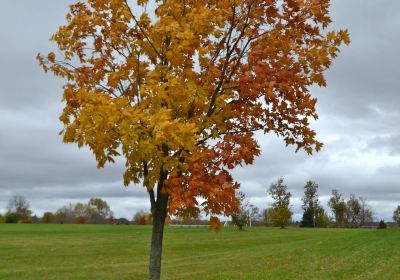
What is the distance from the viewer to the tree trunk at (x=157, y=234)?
9633mm

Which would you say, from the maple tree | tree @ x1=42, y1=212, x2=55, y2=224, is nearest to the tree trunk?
the maple tree

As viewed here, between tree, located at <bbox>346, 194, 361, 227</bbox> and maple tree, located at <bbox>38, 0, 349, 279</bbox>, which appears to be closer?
maple tree, located at <bbox>38, 0, 349, 279</bbox>

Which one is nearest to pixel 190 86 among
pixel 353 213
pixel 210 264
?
pixel 210 264

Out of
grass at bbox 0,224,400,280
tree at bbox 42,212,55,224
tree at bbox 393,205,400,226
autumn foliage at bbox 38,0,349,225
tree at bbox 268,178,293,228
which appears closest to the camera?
autumn foliage at bbox 38,0,349,225

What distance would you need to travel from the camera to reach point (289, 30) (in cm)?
1009

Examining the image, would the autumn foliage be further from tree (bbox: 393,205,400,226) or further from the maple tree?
tree (bbox: 393,205,400,226)

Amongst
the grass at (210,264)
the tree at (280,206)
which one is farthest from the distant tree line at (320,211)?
the grass at (210,264)

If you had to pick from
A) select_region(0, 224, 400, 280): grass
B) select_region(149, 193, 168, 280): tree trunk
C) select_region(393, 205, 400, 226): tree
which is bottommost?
select_region(0, 224, 400, 280): grass

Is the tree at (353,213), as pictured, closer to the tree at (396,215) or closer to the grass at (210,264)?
the tree at (396,215)

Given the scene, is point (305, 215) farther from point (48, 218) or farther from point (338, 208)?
point (48, 218)

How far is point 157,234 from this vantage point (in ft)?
31.9

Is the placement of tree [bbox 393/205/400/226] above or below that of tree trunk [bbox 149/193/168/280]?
above

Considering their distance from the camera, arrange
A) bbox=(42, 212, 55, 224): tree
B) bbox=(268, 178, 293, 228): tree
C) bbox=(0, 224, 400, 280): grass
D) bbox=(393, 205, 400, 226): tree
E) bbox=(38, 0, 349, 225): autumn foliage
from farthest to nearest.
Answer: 1. bbox=(42, 212, 55, 224): tree
2. bbox=(393, 205, 400, 226): tree
3. bbox=(268, 178, 293, 228): tree
4. bbox=(0, 224, 400, 280): grass
5. bbox=(38, 0, 349, 225): autumn foliage

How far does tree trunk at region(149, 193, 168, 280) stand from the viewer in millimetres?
9633
